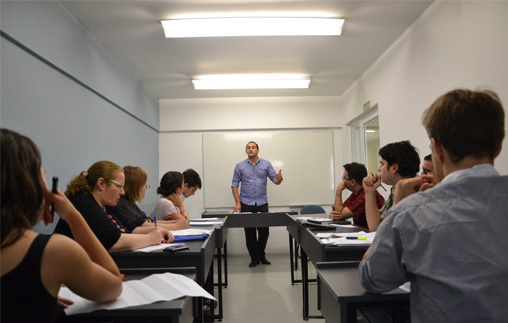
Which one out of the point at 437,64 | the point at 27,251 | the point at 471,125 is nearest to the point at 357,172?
the point at 437,64

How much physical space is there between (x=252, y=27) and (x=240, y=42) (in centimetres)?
47

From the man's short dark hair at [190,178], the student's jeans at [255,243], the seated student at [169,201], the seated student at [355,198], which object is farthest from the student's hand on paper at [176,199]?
the student's jeans at [255,243]

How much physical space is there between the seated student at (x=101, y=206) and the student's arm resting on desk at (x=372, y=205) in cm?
130

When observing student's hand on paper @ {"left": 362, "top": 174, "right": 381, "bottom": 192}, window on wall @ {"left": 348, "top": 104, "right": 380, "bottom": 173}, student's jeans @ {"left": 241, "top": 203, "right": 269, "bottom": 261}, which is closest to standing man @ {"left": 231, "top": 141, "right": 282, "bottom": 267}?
student's jeans @ {"left": 241, "top": 203, "right": 269, "bottom": 261}

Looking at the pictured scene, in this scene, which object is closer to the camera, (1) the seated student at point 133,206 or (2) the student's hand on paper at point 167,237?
(2) the student's hand on paper at point 167,237

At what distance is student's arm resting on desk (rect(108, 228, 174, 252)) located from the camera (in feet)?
6.05

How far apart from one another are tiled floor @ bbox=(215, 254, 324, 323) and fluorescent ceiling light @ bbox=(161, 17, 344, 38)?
2.51 metres

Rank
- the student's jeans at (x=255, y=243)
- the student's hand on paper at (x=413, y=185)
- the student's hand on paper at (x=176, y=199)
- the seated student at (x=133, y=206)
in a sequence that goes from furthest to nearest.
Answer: the student's jeans at (x=255, y=243) < the student's hand on paper at (x=176, y=199) < the seated student at (x=133, y=206) < the student's hand on paper at (x=413, y=185)

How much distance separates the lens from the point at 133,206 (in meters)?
2.92

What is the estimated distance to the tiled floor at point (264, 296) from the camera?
10.2ft

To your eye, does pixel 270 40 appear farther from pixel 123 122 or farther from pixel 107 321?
pixel 107 321

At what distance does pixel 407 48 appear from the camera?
3557 millimetres

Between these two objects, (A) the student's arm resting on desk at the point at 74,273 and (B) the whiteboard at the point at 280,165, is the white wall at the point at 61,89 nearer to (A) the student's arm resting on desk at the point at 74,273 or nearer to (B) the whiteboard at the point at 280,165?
(A) the student's arm resting on desk at the point at 74,273

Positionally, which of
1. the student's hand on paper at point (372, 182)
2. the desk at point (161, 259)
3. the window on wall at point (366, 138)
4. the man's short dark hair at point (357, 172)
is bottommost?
the desk at point (161, 259)
